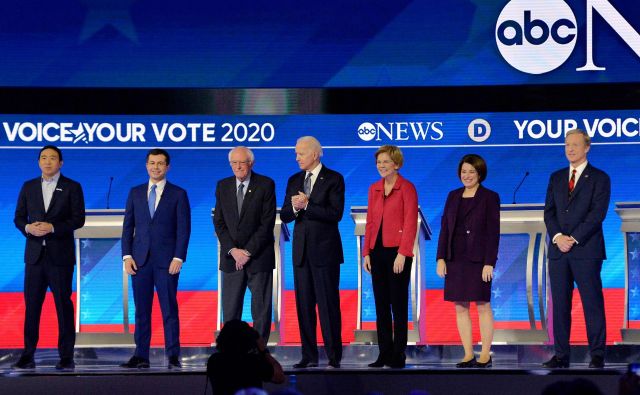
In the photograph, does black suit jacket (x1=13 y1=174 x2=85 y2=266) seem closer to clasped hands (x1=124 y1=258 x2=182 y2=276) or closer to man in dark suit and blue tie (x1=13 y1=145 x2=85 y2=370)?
man in dark suit and blue tie (x1=13 y1=145 x2=85 y2=370)

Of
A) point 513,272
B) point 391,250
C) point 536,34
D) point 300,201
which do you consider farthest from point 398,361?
point 536,34

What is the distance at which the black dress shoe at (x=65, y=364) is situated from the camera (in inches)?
280

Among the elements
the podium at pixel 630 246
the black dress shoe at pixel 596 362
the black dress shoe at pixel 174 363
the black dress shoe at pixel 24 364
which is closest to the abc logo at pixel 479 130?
the podium at pixel 630 246

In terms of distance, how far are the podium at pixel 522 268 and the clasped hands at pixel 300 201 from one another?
60.5 inches

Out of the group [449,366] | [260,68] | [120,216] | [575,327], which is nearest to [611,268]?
[575,327]

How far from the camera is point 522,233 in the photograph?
26.0ft

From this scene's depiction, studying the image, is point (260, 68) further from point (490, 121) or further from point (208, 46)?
point (490, 121)

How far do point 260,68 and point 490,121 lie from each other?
74.7 inches

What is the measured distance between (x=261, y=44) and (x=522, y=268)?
290 cm

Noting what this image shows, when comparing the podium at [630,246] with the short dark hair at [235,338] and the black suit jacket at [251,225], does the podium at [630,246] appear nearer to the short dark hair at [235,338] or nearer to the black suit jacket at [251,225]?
the black suit jacket at [251,225]

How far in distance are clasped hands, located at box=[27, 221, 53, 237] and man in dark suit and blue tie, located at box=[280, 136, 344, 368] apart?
148cm

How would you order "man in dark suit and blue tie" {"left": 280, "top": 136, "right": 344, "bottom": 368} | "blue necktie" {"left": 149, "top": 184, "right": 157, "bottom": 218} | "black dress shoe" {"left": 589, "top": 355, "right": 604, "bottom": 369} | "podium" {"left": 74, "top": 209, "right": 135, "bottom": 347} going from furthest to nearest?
"podium" {"left": 74, "top": 209, "right": 135, "bottom": 347}
"blue necktie" {"left": 149, "top": 184, "right": 157, "bottom": 218}
"man in dark suit and blue tie" {"left": 280, "top": 136, "right": 344, "bottom": 368}
"black dress shoe" {"left": 589, "top": 355, "right": 604, "bottom": 369}

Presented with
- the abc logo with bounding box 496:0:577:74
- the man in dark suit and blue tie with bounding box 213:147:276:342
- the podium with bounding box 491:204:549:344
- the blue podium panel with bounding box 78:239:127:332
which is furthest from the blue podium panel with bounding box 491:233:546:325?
the blue podium panel with bounding box 78:239:127:332

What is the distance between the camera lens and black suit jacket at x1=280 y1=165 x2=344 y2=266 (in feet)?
23.6
